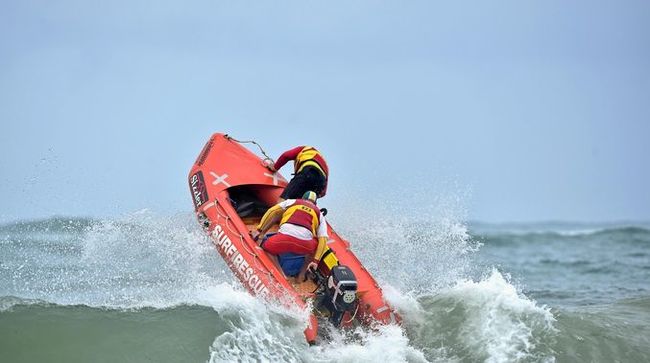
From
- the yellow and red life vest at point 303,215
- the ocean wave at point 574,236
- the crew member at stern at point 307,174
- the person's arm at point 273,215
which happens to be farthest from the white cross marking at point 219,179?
the ocean wave at point 574,236

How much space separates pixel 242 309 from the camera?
7117 millimetres

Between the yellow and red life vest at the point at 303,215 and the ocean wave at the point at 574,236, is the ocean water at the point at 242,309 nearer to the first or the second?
the yellow and red life vest at the point at 303,215

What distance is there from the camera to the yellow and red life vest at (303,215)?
304 inches

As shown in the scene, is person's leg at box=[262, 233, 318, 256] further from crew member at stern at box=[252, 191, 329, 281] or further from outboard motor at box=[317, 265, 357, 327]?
outboard motor at box=[317, 265, 357, 327]

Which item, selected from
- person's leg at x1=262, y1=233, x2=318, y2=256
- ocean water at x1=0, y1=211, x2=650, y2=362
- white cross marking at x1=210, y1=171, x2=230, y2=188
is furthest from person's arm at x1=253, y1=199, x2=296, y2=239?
white cross marking at x1=210, y1=171, x2=230, y2=188

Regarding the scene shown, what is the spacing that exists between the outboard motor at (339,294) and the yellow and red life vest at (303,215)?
19.4 inches

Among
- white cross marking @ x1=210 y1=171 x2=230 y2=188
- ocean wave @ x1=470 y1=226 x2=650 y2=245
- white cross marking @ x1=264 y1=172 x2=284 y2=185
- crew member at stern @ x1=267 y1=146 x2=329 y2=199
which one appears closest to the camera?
crew member at stern @ x1=267 y1=146 x2=329 y2=199

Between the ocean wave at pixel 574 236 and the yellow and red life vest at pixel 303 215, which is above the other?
the yellow and red life vest at pixel 303 215

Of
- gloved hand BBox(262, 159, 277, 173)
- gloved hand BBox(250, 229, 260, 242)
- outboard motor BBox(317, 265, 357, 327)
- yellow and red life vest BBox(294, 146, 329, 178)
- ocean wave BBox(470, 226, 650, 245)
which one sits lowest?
ocean wave BBox(470, 226, 650, 245)

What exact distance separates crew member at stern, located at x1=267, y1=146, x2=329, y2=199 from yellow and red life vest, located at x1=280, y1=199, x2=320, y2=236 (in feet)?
3.88

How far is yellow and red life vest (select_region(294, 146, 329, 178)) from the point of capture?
9.16 meters

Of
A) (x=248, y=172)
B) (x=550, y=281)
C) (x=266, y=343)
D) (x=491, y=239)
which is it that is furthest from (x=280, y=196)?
(x=491, y=239)

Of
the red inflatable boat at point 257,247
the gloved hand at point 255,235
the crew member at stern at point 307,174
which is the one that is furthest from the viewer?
the crew member at stern at point 307,174

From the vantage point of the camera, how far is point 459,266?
9.61 meters
